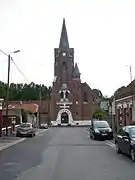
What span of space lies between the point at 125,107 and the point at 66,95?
66.8m

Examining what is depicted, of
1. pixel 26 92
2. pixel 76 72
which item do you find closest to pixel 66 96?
pixel 76 72

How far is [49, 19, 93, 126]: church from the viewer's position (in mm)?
110938

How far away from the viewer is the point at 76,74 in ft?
389

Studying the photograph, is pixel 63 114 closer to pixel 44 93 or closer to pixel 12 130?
pixel 44 93

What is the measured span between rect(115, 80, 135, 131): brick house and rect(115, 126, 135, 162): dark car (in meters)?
18.4

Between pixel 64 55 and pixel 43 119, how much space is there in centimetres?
1960

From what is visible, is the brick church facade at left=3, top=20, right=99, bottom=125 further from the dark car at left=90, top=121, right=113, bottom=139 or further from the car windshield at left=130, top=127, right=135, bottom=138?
the car windshield at left=130, top=127, right=135, bottom=138

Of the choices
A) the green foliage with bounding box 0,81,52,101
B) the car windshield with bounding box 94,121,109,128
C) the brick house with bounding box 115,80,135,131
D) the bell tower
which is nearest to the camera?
the car windshield with bounding box 94,121,109,128

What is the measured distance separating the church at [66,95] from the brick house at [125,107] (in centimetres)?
5752

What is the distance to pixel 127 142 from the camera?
18.5 metres

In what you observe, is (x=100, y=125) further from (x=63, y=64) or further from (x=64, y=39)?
(x=64, y=39)

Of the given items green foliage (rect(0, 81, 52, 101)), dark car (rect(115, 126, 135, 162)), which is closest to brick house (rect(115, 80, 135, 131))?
dark car (rect(115, 126, 135, 162))

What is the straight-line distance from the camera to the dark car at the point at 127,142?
17.6m

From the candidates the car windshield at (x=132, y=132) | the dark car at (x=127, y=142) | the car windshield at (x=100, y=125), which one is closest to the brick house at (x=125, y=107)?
the car windshield at (x=100, y=125)
